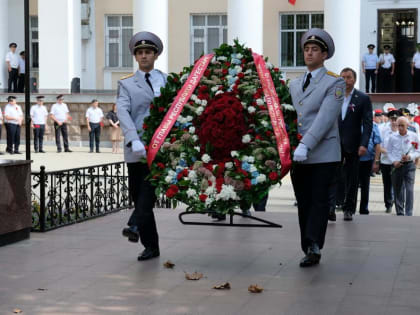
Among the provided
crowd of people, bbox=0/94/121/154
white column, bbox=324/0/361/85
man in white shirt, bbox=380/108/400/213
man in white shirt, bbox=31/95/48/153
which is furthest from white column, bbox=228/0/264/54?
man in white shirt, bbox=380/108/400/213

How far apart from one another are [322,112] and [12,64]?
26721mm

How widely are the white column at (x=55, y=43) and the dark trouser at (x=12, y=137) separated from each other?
165 inches

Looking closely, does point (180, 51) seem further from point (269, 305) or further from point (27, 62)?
point (269, 305)

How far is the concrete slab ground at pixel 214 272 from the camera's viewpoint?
6461mm

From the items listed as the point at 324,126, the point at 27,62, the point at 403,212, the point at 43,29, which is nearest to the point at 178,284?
the point at 324,126

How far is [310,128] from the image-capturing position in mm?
7645

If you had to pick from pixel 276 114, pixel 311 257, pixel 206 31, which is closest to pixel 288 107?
pixel 276 114

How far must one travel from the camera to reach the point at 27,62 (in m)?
10.4

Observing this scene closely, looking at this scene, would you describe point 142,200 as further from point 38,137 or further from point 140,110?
point 38,137

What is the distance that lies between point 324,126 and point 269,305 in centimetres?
184

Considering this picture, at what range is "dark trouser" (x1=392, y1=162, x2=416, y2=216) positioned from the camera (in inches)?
539

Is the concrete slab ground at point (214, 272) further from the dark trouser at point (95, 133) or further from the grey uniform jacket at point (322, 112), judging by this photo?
the dark trouser at point (95, 133)

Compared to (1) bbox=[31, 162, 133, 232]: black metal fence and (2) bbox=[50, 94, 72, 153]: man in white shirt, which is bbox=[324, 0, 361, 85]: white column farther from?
(1) bbox=[31, 162, 133, 232]: black metal fence

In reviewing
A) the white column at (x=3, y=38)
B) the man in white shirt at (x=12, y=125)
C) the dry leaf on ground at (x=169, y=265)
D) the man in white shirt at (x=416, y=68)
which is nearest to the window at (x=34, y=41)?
the white column at (x=3, y=38)
